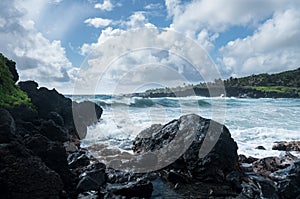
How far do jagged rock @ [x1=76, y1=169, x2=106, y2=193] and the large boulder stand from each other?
2.36 m

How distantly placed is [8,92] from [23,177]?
9.61 meters

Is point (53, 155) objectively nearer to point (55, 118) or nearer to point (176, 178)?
point (176, 178)

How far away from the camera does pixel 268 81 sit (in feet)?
336

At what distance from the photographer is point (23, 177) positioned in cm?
606

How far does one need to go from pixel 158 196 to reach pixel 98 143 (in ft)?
27.3

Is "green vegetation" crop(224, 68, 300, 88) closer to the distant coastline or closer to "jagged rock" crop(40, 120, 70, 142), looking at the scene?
the distant coastline

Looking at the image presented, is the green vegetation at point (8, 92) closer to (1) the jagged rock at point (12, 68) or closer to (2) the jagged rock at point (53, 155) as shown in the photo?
(1) the jagged rock at point (12, 68)

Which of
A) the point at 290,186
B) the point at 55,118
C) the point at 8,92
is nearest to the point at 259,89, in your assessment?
the point at 55,118

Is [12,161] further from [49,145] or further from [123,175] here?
[123,175]

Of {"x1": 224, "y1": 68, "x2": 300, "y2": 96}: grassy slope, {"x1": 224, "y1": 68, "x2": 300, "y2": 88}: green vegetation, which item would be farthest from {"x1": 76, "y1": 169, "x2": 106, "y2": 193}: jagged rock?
{"x1": 224, "y1": 68, "x2": 300, "y2": 88}: green vegetation

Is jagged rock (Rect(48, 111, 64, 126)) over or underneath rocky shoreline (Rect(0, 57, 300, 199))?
over

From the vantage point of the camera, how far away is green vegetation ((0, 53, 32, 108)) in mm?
12977

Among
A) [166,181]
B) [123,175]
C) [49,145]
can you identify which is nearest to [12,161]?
[49,145]

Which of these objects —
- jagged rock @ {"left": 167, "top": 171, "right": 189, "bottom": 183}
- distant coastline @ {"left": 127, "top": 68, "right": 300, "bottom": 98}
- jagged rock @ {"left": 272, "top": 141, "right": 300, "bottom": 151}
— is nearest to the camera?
jagged rock @ {"left": 167, "top": 171, "right": 189, "bottom": 183}
